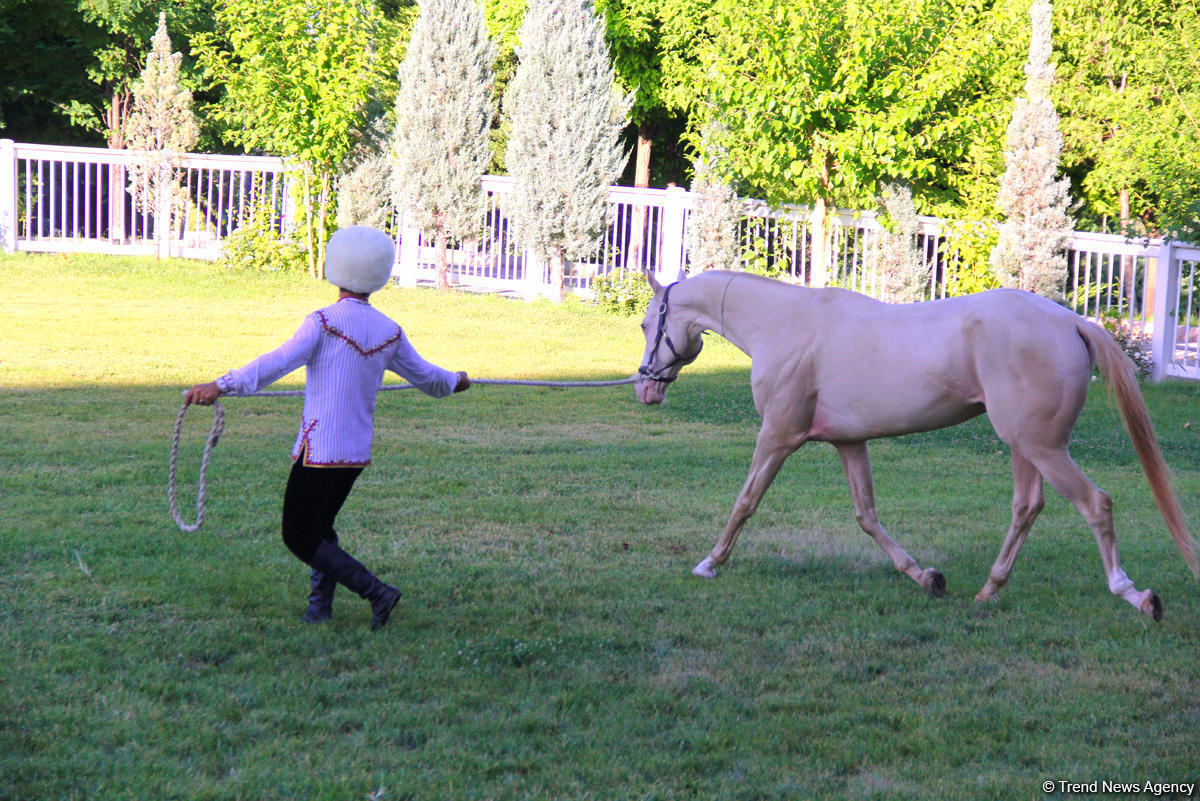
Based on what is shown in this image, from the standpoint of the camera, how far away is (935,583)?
575cm

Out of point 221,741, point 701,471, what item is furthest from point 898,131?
point 221,741

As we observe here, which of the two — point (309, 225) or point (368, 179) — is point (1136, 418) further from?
point (368, 179)

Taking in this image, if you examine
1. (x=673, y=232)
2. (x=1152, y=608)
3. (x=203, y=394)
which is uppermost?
(x=673, y=232)

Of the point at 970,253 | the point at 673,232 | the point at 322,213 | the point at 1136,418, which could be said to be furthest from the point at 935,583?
the point at 322,213

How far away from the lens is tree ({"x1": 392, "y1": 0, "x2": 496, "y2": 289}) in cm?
1958

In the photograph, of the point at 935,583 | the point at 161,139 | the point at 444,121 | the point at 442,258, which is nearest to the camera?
the point at 935,583

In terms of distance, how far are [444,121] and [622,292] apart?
421cm

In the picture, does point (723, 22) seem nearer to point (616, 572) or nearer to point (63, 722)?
point (616, 572)

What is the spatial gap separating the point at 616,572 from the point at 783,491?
248 cm

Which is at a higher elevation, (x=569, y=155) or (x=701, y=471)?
(x=569, y=155)

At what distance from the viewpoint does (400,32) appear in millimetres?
29844

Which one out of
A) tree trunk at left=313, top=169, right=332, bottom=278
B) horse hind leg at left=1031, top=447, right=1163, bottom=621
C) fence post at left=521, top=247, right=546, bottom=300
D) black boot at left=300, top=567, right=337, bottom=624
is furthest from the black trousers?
fence post at left=521, top=247, right=546, bottom=300

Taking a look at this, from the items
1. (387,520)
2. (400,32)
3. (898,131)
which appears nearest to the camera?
(387,520)

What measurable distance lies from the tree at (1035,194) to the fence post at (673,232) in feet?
16.4
